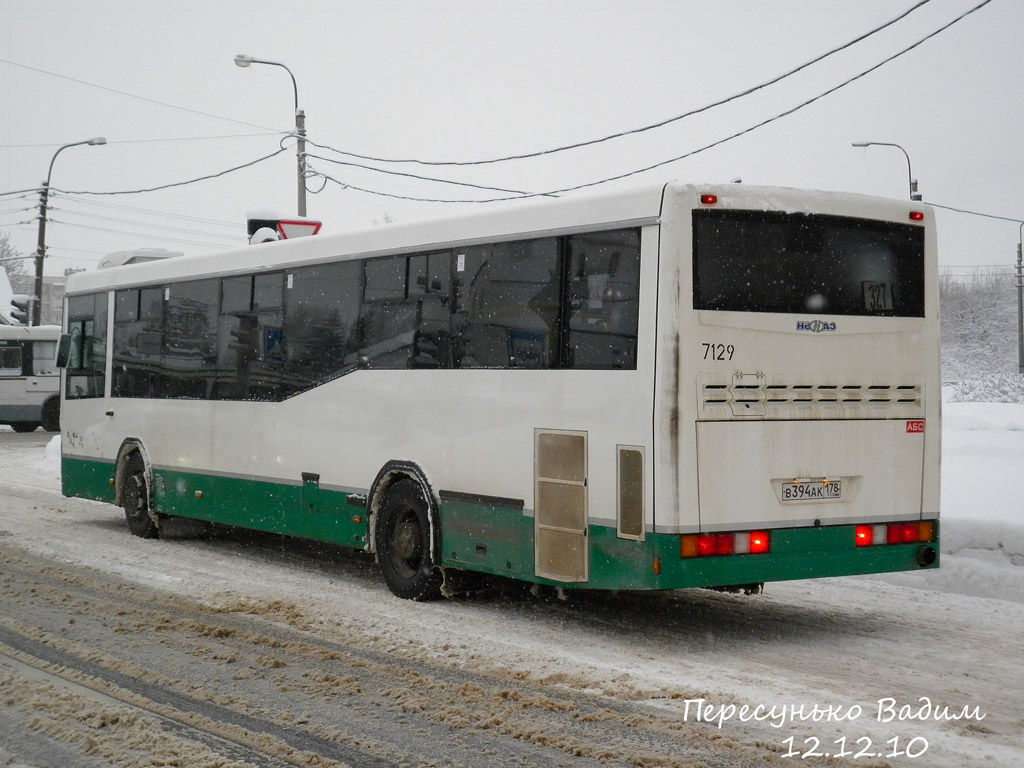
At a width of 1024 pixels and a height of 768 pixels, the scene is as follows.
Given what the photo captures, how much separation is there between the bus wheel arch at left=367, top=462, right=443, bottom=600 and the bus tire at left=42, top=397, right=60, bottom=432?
1179 inches

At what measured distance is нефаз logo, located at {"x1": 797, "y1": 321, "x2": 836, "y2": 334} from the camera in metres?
8.43

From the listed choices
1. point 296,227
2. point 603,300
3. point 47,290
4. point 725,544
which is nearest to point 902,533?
point 725,544

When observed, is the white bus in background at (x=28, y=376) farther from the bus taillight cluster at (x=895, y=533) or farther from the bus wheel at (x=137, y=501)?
the bus taillight cluster at (x=895, y=533)

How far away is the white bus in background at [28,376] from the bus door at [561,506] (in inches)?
1187

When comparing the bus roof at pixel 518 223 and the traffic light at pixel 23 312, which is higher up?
the traffic light at pixel 23 312

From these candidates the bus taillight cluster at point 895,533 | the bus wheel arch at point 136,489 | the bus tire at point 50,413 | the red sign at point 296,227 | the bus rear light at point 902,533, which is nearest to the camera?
the bus taillight cluster at point 895,533

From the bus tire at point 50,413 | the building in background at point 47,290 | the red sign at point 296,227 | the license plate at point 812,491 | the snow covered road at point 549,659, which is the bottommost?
the snow covered road at point 549,659

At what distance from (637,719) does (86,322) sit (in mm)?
11684

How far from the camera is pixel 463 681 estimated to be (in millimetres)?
7219

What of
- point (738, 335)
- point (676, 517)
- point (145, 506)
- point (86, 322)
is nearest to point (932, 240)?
point (738, 335)

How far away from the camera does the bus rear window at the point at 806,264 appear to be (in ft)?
26.8

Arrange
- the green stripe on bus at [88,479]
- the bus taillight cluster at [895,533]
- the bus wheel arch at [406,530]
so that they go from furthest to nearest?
1. the green stripe on bus at [88,479]
2. the bus wheel arch at [406,530]
3. the bus taillight cluster at [895,533]

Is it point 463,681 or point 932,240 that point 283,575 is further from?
point 932,240

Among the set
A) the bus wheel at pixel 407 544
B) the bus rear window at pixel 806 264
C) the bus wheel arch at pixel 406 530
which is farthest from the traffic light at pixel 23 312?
the bus rear window at pixel 806 264
